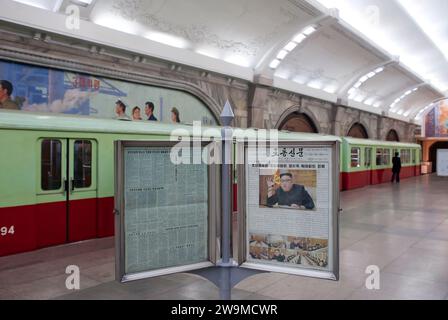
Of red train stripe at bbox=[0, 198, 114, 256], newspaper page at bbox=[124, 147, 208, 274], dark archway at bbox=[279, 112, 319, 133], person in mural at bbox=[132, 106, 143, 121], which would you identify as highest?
dark archway at bbox=[279, 112, 319, 133]

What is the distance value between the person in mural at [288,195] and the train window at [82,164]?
4519 millimetres

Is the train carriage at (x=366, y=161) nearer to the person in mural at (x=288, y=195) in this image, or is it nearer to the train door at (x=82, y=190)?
the train door at (x=82, y=190)

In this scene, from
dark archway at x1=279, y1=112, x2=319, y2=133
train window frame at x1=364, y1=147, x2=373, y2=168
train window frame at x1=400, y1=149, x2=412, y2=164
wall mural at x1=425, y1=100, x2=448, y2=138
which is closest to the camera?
dark archway at x1=279, y1=112, x2=319, y2=133

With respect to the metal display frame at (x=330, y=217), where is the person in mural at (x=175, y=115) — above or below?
above

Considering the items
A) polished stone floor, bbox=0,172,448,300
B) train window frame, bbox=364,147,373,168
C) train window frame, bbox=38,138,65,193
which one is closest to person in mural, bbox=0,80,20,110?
train window frame, bbox=38,138,65,193

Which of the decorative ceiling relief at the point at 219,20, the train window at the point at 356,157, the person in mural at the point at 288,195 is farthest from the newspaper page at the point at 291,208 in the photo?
the train window at the point at 356,157

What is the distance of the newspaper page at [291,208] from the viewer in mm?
3045

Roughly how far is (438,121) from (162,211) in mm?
38236

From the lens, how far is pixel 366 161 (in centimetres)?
1817

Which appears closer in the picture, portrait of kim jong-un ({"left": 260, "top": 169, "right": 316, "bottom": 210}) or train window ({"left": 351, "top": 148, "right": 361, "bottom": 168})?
portrait of kim jong-un ({"left": 260, "top": 169, "right": 316, "bottom": 210})

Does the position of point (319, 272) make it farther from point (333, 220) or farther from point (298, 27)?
point (298, 27)

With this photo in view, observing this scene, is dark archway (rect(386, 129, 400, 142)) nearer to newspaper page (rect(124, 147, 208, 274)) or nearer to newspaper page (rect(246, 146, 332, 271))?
newspaper page (rect(246, 146, 332, 271))

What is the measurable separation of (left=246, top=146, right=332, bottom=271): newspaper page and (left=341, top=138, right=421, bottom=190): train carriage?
43.8 ft

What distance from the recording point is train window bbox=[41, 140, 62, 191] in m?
6.24
